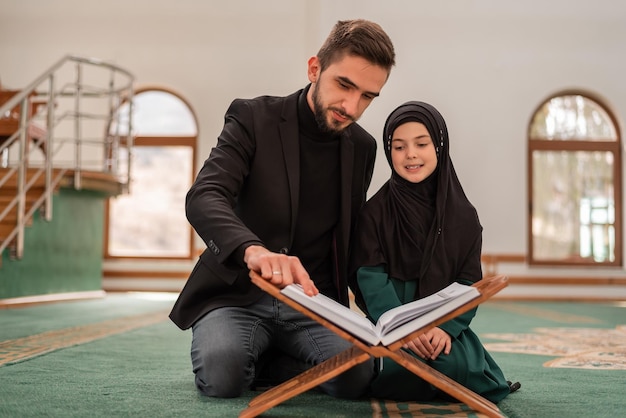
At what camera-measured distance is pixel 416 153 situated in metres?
1.91

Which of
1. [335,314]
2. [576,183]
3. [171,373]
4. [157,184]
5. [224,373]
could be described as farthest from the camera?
[157,184]

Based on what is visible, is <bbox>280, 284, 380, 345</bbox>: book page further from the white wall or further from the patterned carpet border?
the white wall

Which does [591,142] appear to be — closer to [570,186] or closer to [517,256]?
[570,186]

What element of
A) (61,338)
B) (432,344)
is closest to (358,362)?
(432,344)

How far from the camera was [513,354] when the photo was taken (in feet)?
9.49

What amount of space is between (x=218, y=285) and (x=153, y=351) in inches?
38.6

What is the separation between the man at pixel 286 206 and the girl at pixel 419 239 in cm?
10

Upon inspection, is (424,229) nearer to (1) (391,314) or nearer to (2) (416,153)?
(2) (416,153)

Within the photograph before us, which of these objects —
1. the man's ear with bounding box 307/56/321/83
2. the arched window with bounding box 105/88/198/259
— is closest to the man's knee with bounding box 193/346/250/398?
the man's ear with bounding box 307/56/321/83

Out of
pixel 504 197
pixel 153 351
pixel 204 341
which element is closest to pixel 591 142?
pixel 504 197

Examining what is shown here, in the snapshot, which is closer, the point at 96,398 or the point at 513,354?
the point at 96,398

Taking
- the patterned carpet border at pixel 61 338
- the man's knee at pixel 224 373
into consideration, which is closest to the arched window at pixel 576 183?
the patterned carpet border at pixel 61 338

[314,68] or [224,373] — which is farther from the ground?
[314,68]

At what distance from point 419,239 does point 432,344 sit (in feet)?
0.97
